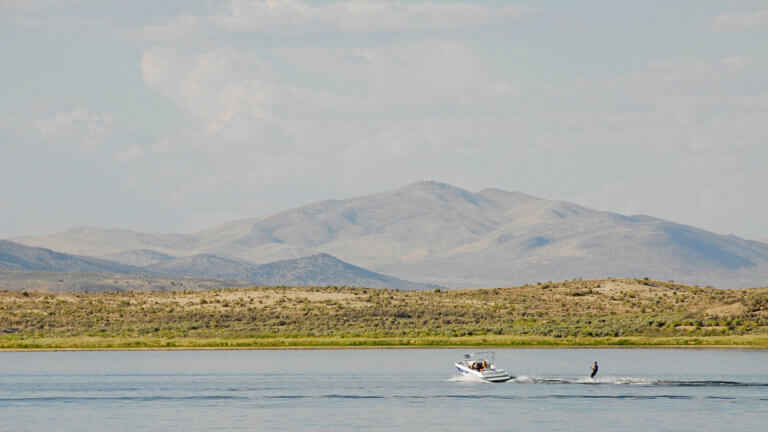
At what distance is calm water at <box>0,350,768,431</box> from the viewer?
60.2m

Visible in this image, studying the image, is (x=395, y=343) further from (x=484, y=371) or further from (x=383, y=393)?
(x=383, y=393)

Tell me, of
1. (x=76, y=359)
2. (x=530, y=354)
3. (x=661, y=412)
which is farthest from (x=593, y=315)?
(x=661, y=412)

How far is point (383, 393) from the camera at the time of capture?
234 ft

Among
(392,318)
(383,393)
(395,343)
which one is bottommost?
(383,393)

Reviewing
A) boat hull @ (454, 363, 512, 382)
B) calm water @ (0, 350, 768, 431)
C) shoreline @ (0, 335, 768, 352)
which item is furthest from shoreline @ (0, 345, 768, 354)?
boat hull @ (454, 363, 512, 382)

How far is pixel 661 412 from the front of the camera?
6250 centimetres

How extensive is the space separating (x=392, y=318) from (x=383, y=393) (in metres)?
61.5

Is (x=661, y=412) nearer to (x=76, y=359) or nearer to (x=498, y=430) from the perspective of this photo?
(x=498, y=430)

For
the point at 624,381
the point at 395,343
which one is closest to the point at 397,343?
the point at 395,343

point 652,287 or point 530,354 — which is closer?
point 530,354

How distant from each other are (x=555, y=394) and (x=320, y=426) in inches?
695

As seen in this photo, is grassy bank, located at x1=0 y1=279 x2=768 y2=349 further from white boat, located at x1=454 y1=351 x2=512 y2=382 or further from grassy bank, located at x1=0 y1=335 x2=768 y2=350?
white boat, located at x1=454 y1=351 x2=512 y2=382

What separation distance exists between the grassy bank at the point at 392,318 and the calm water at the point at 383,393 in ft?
39.3

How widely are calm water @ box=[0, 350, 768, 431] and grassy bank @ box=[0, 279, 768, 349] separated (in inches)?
472
